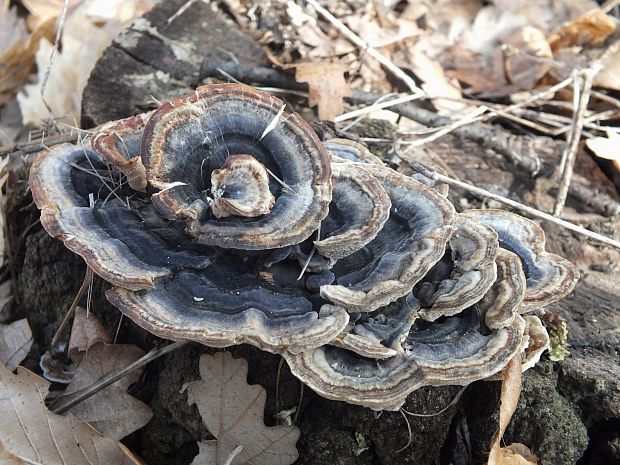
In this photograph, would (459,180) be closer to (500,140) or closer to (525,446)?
(500,140)

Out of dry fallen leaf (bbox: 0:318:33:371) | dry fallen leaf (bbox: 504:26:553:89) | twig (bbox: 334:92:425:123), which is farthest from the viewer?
dry fallen leaf (bbox: 504:26:553:89)

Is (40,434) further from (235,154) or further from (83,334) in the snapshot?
(235,154)

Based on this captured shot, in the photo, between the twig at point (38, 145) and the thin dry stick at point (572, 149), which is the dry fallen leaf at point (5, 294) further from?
the thin dry stick at point (572, 149)

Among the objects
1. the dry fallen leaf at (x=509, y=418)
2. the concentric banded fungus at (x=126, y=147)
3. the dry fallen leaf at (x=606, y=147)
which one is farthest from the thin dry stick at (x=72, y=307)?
the dry fallen leaf at (x=606, y=147)

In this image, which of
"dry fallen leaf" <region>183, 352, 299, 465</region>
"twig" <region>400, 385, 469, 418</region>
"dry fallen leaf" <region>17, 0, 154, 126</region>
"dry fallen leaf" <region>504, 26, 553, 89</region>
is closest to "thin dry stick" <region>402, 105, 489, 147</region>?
"dry fallen leaf" <region>504, 26, 553, 89</region>

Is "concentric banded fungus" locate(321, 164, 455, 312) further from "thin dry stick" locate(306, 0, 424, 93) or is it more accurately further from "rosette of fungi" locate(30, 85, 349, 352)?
"thin dry stick" locate(306, 0, 424, 93)

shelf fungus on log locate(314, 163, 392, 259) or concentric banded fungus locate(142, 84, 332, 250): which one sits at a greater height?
concentric banded fungus locate(142, 84, 332, 250)

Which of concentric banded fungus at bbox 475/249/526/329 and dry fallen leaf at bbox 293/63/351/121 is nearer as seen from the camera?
concentric banded fungus at bbox 475/249/526/329

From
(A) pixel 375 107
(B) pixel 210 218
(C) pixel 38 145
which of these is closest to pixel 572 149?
(A) pixel 375 107
